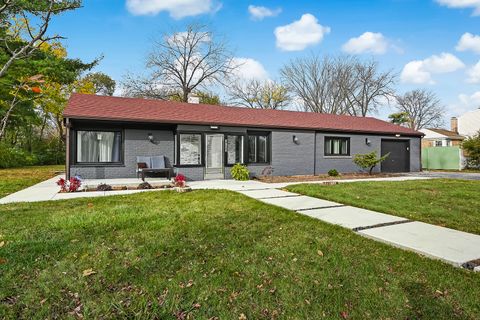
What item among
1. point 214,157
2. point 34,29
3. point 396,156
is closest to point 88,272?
point 34,29

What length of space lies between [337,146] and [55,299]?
14.9 m

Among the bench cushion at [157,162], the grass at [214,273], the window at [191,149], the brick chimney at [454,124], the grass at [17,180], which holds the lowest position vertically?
the grass at [214,273]

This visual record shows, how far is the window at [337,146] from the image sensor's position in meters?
15.2

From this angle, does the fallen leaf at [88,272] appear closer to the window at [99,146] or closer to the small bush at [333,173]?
the window at [99,146]

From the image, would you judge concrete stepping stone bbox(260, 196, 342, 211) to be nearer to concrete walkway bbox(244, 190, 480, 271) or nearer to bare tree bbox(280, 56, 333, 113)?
concrete walkway bbox(244, 190, 480, 271)

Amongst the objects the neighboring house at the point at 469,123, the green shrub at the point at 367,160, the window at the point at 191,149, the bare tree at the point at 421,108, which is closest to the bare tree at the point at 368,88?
the neighboring house at the point at 469,123

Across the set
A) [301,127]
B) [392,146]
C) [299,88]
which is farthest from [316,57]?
[301,127]

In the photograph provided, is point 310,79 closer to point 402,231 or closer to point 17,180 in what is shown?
point 17,180

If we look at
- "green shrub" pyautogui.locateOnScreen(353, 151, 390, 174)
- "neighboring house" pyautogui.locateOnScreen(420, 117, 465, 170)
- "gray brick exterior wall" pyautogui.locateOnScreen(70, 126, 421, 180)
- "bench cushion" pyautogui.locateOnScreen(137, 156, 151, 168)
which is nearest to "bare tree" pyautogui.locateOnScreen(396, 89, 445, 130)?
"neighboring house" pyautogui.locateOnScreen(420, 117, 465, 170)

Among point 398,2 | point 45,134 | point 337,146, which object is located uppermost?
point 398,2

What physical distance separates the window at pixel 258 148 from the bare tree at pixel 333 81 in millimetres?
22693

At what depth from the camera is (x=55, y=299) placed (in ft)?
8.01

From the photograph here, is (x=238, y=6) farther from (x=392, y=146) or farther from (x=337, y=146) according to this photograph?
(x=392, y=146)

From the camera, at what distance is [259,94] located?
33.6 meters
